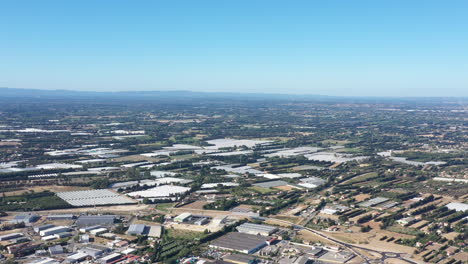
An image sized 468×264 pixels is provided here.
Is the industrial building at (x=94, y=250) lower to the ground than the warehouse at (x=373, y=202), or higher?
higher

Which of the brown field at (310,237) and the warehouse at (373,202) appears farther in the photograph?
the warehouse at (373,202)

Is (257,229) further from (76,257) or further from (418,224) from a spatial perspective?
(418,224)

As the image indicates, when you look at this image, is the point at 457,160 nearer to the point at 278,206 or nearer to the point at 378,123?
the point at 278,206

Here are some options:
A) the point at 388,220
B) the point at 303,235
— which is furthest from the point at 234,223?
the point at 388,220

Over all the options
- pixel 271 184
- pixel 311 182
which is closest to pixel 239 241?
pixel 271 184

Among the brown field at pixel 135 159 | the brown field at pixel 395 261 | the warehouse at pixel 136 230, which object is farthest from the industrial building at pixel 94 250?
the brown field at pixel 135 159

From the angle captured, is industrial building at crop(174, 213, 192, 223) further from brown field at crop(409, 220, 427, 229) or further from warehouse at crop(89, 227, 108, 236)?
brown field at crop(409, 220, 427, 229)

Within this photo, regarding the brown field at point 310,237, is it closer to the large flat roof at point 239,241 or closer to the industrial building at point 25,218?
the large flat roof at point 239,241
